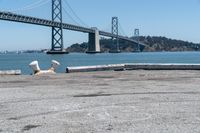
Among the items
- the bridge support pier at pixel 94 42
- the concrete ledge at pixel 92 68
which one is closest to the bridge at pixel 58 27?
the bridge support pier at pixel 94 42

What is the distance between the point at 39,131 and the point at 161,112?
99.5 inches

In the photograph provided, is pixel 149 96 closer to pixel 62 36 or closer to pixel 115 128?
pixel 115 128

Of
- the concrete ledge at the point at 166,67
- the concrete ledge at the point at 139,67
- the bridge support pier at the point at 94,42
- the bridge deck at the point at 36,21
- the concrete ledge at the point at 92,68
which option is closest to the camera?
the concrete ledge at the point at 92,68

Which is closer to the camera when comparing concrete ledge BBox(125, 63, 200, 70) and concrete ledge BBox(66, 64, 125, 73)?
concrete ledge BBox(66, 64, 125, 73)

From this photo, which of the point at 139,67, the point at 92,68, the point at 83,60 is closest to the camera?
the point at 92,68

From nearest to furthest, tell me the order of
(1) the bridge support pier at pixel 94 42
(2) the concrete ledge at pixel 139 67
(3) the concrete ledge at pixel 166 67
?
(2) the concrete ledge at pixel 139 67, (3) the concrete ledge at pixel 166 67, (1) the bridge support pier at pixel 94 42

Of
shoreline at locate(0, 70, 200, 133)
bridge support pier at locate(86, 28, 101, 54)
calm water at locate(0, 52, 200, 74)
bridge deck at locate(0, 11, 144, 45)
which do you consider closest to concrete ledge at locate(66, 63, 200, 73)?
shoreline at locate(0, 70, 200, 133)

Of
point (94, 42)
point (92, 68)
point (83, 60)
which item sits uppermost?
point (94, 42)

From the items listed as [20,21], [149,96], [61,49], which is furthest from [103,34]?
[149,96]

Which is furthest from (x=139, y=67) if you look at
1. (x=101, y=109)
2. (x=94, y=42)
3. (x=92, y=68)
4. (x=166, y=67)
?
(x=94, y=42)

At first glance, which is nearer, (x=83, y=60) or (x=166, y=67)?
(x=166, y=67)

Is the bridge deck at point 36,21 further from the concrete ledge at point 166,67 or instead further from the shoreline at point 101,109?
the shoreline at point 101,109

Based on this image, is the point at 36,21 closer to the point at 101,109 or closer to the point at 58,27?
the point at 58,27

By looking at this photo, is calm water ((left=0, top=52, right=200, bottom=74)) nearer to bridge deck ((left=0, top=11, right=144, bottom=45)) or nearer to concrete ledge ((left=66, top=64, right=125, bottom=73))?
bridge deck ((left=0, top=11, right=144, bottom=45))
